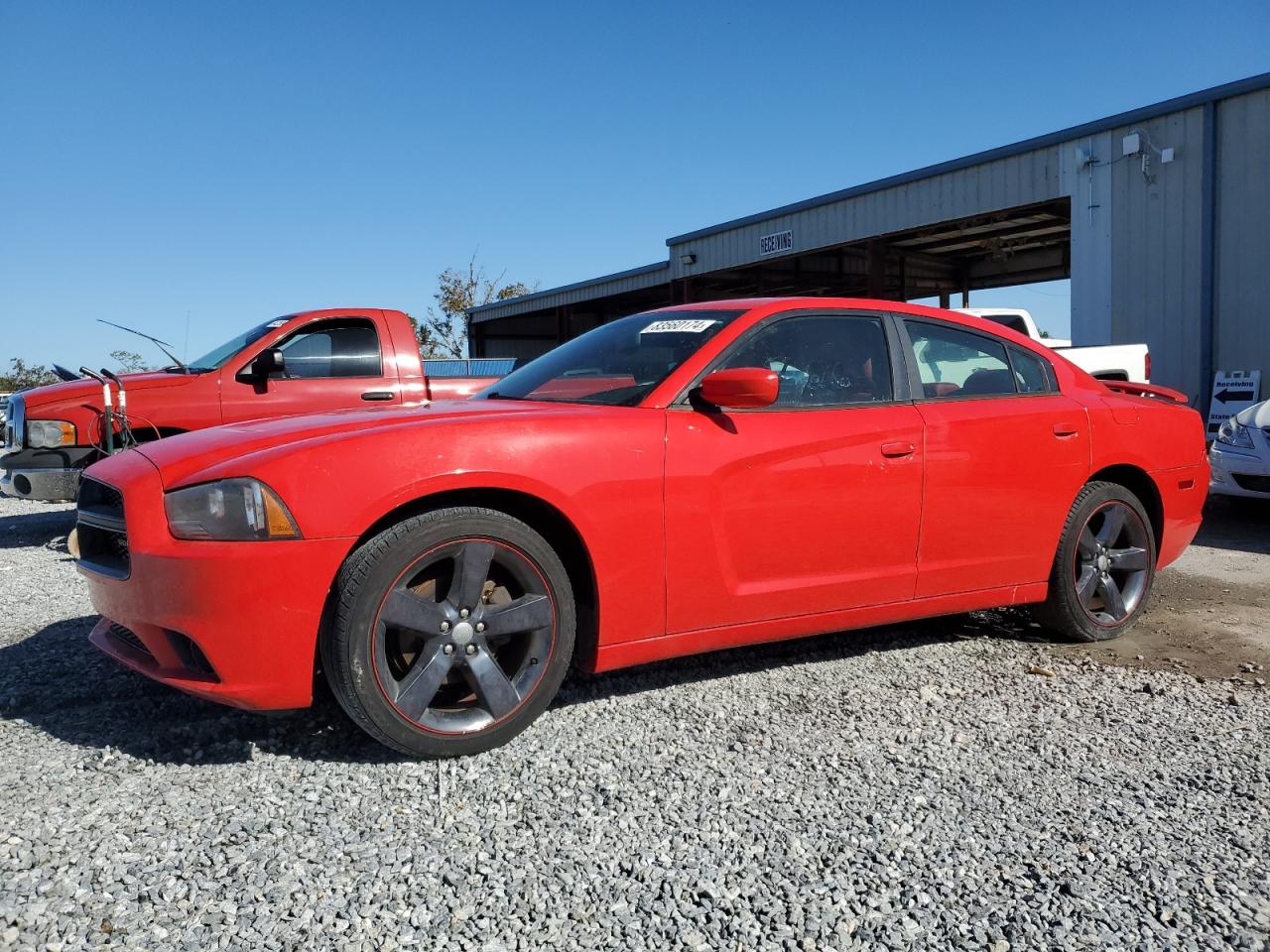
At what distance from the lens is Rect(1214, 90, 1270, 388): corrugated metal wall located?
Answer: 430 inches

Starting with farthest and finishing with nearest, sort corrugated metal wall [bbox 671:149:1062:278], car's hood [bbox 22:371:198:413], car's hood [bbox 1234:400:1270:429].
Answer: corrugated metal wall [bbox 671:149:1062:278] → car's hood [bbox 1234:400:1270:429] → car's hood [bbox 22:371:198:413]

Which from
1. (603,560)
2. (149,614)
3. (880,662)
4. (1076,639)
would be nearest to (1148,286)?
(1076,639)

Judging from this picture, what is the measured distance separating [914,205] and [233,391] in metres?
11.9

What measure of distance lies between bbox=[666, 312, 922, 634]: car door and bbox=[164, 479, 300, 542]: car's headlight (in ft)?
3.93

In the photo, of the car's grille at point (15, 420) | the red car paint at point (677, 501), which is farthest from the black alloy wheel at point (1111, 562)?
the car's grille at point (15, 420)

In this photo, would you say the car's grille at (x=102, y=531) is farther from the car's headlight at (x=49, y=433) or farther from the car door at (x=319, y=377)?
the car's headlight at (x=49, y=433)

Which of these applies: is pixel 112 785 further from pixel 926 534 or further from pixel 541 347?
pixel 541 347

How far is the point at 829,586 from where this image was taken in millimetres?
3494

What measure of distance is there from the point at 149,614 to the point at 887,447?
251 centimetres

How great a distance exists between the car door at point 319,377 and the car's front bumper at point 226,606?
14.6 ft

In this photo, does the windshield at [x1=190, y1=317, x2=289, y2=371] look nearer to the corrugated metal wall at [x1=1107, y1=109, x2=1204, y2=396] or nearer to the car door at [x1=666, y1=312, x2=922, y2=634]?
the car door at [x1=666, y1=312, x2=922, y2=634]

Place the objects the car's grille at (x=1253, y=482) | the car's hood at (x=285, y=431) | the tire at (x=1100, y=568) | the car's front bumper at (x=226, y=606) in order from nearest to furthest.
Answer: the car's front bumper at (x=226, y=606) < the car's hood at (x=285, y=431) < the tire at (x=1100, y=568) < the car's grille at (x=1253, y=482)

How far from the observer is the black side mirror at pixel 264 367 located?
6.41 meters

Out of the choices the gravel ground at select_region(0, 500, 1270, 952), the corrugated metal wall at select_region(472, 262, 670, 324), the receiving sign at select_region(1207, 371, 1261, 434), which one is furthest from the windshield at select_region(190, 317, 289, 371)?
the corrugated metal wall at select_region(472, 262, 670, 324)
